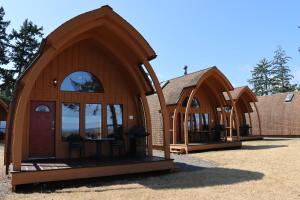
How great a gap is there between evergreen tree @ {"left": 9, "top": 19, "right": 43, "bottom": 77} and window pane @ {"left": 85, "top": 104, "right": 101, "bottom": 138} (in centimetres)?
2843

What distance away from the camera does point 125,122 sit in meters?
12.2

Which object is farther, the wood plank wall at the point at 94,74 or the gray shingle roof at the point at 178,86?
the gray shingle roof at the point at 178,86

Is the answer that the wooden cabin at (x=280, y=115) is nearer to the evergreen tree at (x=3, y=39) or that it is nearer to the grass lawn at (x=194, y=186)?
the grass lawn at (x=194, y=186)

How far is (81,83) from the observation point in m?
11.3

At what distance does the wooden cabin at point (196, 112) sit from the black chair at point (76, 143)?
20.9ft

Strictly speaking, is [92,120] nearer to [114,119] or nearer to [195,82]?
[114,119]

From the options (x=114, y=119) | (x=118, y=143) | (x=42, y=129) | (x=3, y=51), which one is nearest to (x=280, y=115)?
(x=114, y=119)

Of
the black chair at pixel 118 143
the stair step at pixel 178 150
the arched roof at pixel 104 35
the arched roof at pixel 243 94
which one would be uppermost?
the arched roof at pixel 104 35

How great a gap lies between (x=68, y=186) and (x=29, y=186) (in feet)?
3.28

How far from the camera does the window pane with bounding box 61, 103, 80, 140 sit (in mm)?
10852

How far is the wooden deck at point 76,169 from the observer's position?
310 inches

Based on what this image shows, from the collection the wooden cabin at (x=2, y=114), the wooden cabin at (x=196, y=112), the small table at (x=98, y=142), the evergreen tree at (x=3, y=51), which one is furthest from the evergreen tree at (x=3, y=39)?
the small table at (x=98, y=142)

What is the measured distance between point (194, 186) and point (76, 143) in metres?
4.59

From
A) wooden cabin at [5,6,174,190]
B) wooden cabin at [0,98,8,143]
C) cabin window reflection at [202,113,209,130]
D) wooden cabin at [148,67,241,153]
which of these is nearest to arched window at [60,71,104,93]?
wooden cabin at [5,6,174,190]
